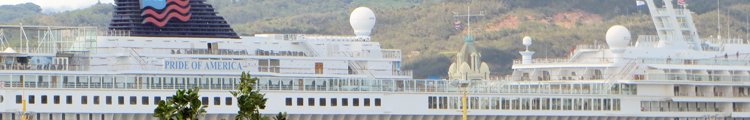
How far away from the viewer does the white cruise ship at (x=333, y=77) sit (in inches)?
3895

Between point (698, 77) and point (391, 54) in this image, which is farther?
point (698, 77)

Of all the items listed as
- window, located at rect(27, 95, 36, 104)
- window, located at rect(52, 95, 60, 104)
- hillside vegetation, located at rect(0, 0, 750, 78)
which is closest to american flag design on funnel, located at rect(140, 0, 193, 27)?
window, located at rect(52, 95, 60, 104)

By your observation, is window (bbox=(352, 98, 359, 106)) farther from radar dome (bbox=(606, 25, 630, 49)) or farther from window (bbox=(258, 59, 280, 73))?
radar dome (bbox=(606, 25, 630, 49))

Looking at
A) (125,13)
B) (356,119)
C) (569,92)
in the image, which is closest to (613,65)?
(569,92)

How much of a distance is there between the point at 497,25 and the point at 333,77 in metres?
79.2

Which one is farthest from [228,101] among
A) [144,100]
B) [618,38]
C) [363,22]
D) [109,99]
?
[618,38]

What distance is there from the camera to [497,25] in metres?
183

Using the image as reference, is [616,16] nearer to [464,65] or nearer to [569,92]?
[464,65]

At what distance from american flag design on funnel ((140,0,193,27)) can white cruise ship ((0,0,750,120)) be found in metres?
0.07

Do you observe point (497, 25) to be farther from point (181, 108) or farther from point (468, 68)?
point (181, 108)

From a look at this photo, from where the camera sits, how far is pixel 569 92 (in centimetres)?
11081

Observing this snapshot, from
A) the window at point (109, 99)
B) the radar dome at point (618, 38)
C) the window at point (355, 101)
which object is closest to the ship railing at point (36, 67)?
the window at point (109, 99)

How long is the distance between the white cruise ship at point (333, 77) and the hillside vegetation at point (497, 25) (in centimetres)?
4605

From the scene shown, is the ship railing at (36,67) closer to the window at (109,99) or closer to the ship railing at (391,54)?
the window at (109,99)
